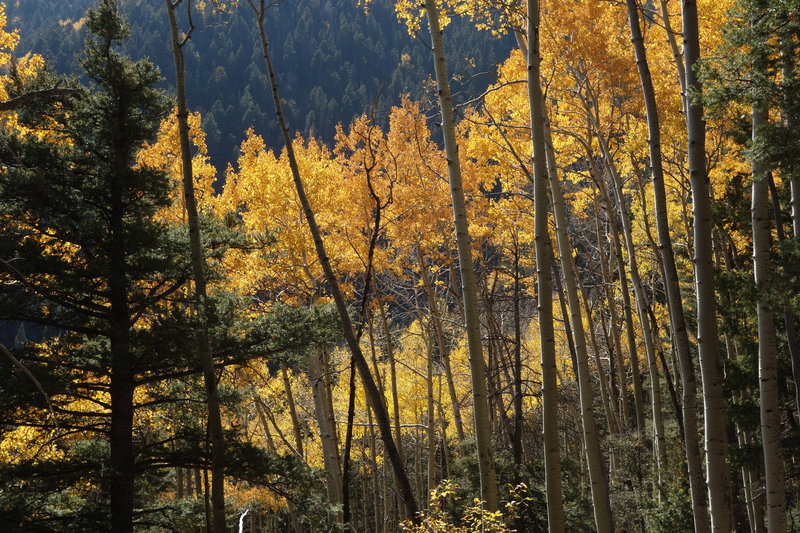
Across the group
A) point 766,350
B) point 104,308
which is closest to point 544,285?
point 766,350

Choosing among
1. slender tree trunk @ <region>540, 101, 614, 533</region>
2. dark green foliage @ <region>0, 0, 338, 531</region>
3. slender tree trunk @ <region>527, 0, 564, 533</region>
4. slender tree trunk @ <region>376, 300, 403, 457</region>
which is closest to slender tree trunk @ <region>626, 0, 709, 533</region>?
Answer: slender tree trunk @ <region>527, 0, 564, 533</region>

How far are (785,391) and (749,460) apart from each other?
1733 mm

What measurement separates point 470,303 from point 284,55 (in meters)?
116

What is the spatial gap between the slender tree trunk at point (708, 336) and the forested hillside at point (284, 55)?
69.4 m

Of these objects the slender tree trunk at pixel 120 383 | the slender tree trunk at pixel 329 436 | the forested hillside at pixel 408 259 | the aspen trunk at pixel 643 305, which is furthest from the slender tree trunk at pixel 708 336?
the slender tree trunk at pixel 329 436

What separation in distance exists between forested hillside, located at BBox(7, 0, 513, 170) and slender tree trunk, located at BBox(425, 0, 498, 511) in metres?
68.8

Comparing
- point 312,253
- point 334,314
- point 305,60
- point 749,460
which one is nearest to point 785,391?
point 749,460

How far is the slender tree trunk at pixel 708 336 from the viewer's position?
301 centimetres

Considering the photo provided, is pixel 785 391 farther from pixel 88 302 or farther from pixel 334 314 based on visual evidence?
pixel 88 302

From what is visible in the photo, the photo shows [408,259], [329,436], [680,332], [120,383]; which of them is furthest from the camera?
[408,259]

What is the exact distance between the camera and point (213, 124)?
69312 millimetres

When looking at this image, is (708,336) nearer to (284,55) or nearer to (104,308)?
(104,308)

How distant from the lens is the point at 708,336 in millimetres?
3070

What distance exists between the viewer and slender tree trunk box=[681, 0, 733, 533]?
9.87 feet
